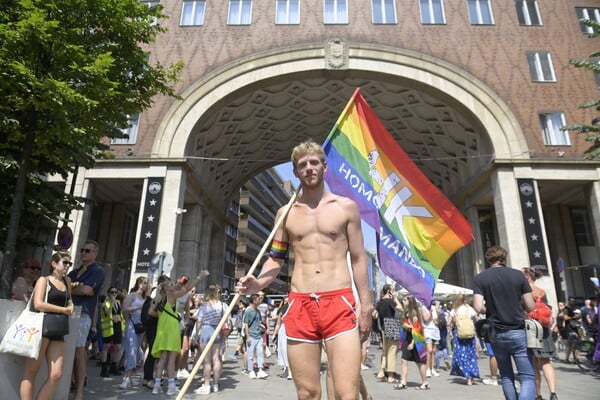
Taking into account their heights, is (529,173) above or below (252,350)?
above

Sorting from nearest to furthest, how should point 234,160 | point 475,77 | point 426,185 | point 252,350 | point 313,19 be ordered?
point 426,185
point 252,350
point 475,77
point 313,19
point 234,160

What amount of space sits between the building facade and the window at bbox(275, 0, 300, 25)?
0.27 feet

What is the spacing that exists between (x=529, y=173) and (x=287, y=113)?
13.7 metres

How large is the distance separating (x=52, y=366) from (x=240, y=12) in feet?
71.3

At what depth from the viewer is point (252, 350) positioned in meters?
9.66

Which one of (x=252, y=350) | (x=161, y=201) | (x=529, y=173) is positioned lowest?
(x=252, y=350)

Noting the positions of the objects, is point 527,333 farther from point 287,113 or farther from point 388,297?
point 287,113

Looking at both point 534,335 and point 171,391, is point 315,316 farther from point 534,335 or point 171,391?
point 171,391

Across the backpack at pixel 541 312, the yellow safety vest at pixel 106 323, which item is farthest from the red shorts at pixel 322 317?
the yellow safety vest at pixel 106 323

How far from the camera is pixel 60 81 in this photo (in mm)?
6266

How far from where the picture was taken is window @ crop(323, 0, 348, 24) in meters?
21.9

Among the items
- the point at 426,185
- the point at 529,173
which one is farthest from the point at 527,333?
the point at 529,173

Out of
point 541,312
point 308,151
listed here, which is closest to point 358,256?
point 308,151

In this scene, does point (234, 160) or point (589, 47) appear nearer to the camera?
point (589, 47)
